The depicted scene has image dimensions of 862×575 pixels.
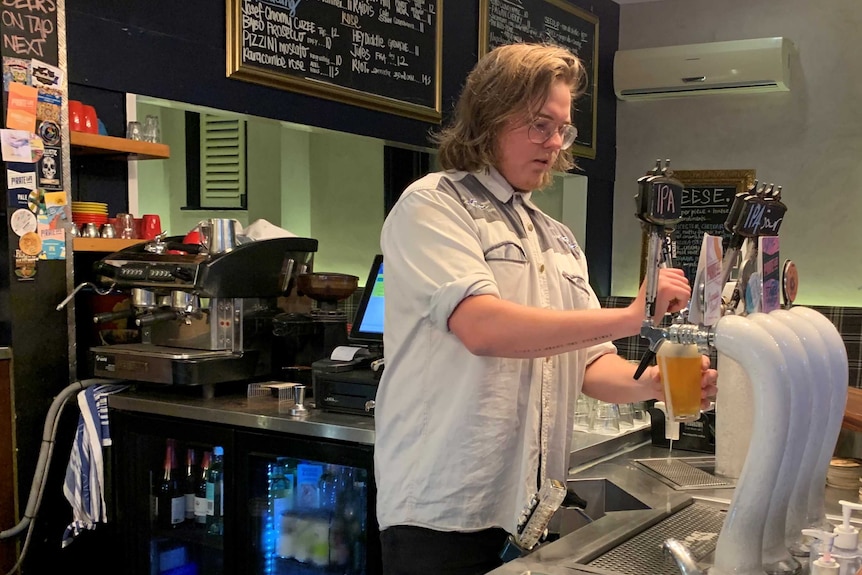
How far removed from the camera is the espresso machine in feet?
8.54

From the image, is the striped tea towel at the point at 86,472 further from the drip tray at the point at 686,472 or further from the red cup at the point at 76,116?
the drip tray at the point at 686,472

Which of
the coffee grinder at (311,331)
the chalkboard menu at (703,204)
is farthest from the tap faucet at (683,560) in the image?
the chalkboard menu at (703,204)

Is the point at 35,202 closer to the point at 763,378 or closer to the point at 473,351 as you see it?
the point at 473,351

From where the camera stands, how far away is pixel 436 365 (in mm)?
1604

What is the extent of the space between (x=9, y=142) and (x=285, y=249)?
2.77 ft

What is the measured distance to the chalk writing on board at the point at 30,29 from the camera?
7.92 feet

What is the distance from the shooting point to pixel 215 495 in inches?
109

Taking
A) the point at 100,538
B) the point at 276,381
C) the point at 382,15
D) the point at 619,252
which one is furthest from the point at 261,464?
the point at 619,252

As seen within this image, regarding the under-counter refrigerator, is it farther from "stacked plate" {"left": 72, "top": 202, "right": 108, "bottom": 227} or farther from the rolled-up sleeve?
the rolled-up sleeve

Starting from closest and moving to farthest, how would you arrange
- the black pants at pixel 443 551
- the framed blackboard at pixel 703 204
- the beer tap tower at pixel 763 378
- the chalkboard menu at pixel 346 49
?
the beer tap tower at pixel 763 378
the black pants at pixel 443 551
the chalkboard menu at pixel 346 49
the framed blackboard at pixel 703 204

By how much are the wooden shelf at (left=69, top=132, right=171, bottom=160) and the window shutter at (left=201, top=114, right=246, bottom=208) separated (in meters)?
2.63

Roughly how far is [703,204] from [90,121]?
3.62 metres

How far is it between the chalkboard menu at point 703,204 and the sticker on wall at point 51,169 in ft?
11.5

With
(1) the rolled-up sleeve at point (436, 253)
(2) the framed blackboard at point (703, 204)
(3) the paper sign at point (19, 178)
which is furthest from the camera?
(2) the framed blackboard at point (703, 204)
